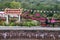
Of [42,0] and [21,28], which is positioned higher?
[42,0]

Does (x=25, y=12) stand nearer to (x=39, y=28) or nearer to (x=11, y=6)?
(x=11, y=6)

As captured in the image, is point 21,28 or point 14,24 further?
point 14,24

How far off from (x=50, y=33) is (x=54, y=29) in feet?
0.55

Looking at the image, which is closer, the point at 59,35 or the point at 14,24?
the point at 59,35

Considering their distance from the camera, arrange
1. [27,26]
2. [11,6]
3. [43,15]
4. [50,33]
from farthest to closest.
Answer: [11,6] → [43,15] → [27,26] → [50,33]

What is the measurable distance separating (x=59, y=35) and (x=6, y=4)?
302 cm

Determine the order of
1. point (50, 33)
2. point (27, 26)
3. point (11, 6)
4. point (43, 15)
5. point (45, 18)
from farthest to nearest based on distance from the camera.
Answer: point (11, 6) < point (43, 15) < point (45, 18) < point (27, 26) < point (50, 33)

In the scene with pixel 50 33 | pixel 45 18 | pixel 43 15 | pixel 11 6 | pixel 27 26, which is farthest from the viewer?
pixel 11 6

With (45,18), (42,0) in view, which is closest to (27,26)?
(45,18)

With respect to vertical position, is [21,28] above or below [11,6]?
below

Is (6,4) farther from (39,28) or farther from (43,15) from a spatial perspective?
(39,28)

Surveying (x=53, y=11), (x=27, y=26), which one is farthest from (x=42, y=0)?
(x=27, y=26)

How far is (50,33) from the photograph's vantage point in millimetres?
6410

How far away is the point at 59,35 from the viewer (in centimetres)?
642
